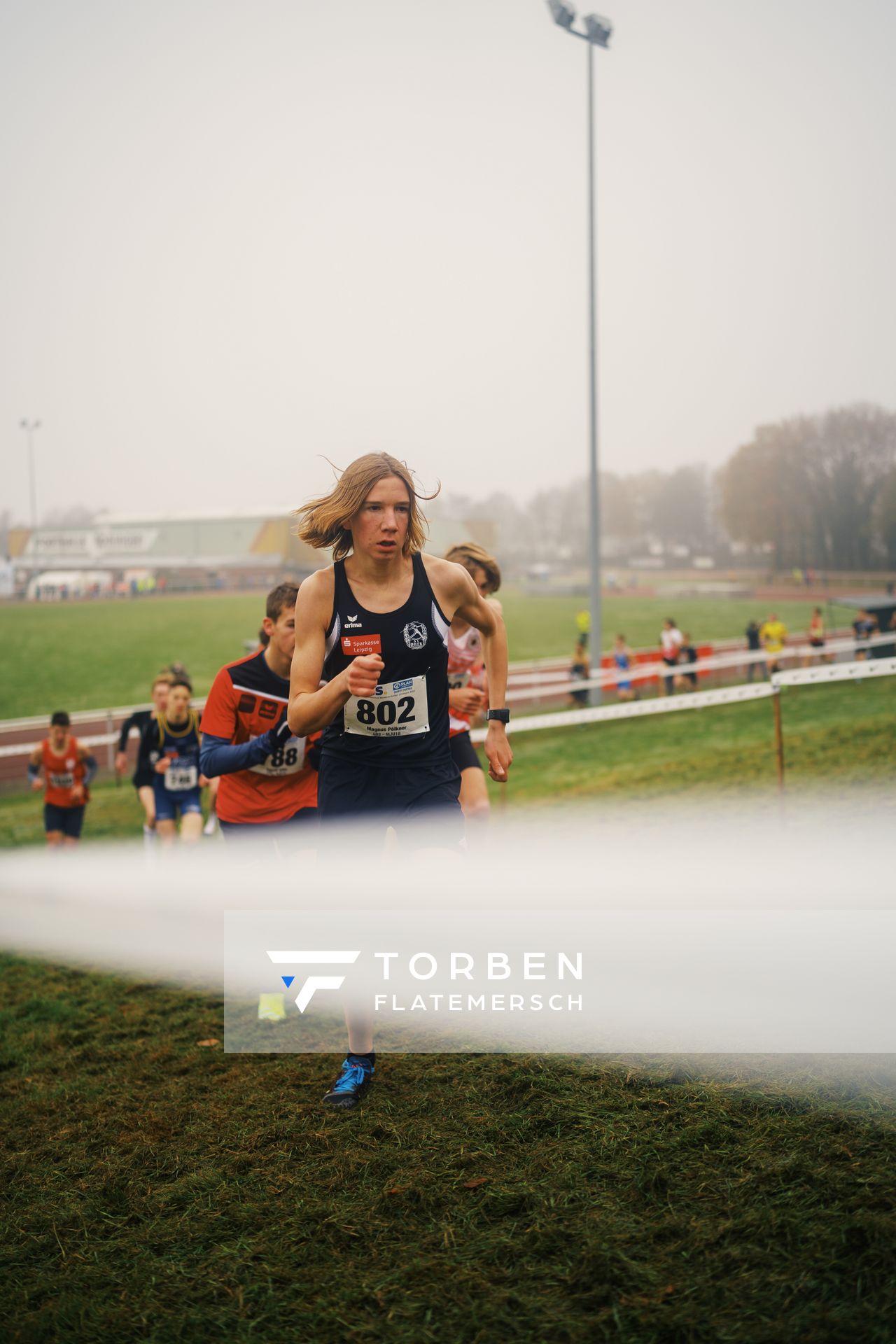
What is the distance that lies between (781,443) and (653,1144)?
62680mm

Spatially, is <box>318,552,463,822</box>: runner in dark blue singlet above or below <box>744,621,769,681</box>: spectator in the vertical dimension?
above

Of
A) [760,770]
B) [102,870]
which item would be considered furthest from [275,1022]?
[760,770]

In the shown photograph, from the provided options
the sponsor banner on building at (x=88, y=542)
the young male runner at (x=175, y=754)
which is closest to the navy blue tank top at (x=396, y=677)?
the young male runner at (x=175, y=754)

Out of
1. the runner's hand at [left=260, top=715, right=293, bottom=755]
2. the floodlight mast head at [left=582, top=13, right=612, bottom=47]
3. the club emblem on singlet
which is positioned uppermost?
the floodlight mast head at [left=582, top=13, right=612, bottom=47]

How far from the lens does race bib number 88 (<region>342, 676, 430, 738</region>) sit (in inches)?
160

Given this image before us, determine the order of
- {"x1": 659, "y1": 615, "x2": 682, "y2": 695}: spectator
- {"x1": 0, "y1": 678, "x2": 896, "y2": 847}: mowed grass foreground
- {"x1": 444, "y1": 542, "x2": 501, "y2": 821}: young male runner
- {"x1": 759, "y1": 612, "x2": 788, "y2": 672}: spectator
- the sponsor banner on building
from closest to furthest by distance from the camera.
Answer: {"x1": 444, "y1": 542, "x2": 501, "y2": 821}: young male runner, {"x1": 0, "y1": 678, "x2": 896, "y2": 847}: mowed grass foreground, {"x1": 659, "y1": 615, "x2": 682, "y2": 695}: spectator, {"x1": 759, "y1": 612, "x2": 788, "y2": 672}: spectator, the sponsor banner on building

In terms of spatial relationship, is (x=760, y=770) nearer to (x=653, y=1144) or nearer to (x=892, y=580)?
(x=653, y=1144)

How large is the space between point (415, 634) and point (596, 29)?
21.8 metres

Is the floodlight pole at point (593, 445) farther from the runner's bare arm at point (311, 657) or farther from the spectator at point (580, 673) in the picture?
the runner's bare arm at point (311, 657)

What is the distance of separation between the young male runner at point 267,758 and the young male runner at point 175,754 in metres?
3.45

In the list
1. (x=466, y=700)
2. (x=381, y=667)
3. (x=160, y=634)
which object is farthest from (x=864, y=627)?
(x=160, y=634)

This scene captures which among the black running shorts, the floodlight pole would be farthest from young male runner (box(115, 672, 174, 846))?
the floodlight pole

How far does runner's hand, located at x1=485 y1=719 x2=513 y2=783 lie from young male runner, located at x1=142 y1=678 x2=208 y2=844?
496 centimetres

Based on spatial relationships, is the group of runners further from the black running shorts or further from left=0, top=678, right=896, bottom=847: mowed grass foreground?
left=0, top=678, right=896, bottom=847: mowed grass foreground
